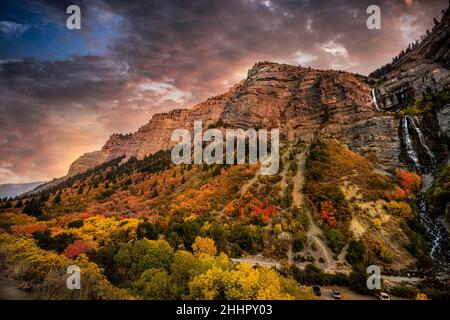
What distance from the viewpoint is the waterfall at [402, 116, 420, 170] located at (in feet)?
183

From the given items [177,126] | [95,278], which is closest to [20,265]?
[95,278]

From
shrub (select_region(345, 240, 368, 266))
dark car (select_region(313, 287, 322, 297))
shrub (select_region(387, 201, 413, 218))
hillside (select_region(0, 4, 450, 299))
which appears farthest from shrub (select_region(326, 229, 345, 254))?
dark car (select_region(313, 287, 322, 297))

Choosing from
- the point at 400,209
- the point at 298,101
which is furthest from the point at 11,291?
the point at 298,101

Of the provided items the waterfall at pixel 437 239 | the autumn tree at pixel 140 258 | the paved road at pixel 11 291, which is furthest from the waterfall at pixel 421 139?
the paved road at pixel 11 291

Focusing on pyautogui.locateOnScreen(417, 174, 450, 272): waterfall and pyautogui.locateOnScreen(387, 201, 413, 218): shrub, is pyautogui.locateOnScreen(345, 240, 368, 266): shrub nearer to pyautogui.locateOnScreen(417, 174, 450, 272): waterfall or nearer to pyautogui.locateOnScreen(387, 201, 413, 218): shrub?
pyautogui.locateOnScreen(417, 174, 450, 272): waterfall

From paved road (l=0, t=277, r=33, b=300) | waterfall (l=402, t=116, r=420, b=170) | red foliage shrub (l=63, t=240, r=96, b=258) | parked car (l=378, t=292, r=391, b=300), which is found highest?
waterfall (l=402, t=116, r=420, b=170)

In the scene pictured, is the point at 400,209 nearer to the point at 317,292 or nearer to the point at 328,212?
the point at 328,212

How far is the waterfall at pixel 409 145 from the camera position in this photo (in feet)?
183

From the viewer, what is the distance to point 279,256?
121 feet

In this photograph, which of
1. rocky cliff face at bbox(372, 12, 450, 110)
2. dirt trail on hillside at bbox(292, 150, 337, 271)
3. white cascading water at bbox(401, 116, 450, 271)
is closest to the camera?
white cascading water at bbox(401, 116, 450, 271)

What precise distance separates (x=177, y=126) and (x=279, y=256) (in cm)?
15501

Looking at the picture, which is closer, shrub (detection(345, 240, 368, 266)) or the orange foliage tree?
shrub (detection(345, 240, 368, 266))

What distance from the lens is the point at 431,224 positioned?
1532 inches
